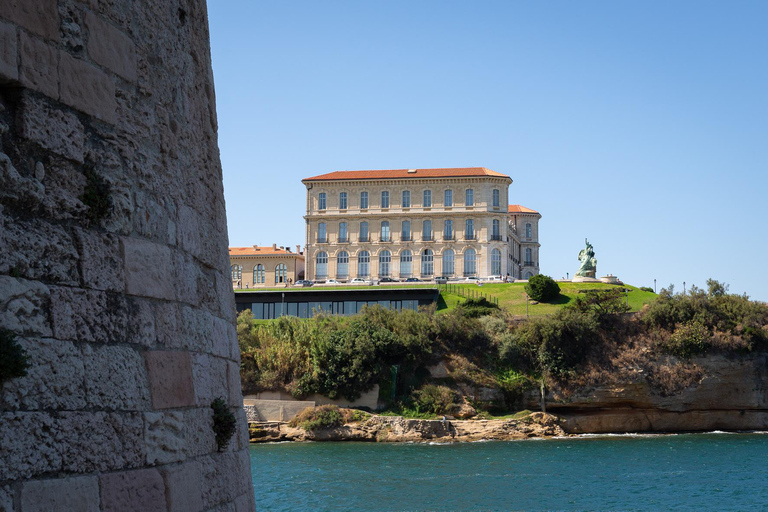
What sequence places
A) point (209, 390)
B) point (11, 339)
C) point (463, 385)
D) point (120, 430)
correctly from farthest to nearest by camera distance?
point (463, 385), point (209, 390), point (120, 430), point (11, 339)

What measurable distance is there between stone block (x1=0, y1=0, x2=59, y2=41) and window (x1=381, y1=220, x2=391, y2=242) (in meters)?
70.8

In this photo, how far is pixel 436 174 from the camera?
75.9 meters

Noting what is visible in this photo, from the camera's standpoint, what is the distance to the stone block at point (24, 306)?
420 cm

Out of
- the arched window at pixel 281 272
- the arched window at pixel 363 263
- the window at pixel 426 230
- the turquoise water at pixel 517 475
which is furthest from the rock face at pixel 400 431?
the arched window at pixel 281 272

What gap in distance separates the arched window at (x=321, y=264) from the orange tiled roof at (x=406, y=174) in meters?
7.16

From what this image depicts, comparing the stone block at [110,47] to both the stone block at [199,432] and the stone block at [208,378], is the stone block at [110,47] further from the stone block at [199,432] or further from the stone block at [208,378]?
the stone block at [199,432]

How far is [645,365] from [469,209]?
35.0 meters

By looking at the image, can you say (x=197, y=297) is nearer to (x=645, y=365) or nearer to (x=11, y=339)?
(x=11, y=339)

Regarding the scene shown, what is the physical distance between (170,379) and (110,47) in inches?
87.9

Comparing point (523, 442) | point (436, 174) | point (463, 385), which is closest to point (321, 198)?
point (436, 174)

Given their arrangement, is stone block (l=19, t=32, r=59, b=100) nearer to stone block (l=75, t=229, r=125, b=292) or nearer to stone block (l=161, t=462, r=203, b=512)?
stone block (l=75, t=229, r=125, b=292)

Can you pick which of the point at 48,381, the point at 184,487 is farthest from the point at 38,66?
the point at 184,487

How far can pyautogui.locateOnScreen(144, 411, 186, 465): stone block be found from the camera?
16.8 feet

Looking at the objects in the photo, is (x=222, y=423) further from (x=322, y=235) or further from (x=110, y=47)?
(x=322, y=235)
